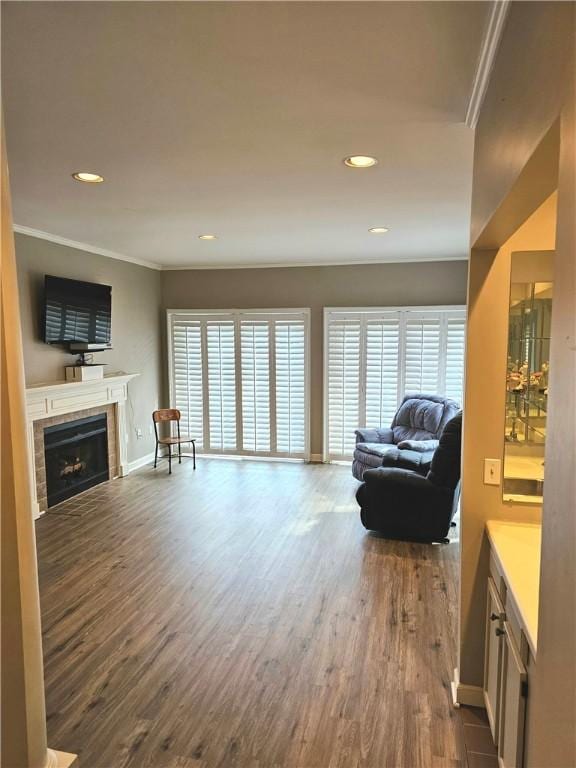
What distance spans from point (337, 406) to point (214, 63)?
17.1ft

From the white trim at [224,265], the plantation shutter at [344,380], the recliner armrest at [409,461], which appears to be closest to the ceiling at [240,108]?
the white trim at [224,265]

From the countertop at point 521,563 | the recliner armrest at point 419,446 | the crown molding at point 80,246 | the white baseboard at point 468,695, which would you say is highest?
the crown molding at point 80,246

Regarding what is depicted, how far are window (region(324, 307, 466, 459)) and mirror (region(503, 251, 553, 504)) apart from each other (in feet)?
12.6

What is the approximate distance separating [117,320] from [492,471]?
5130mm

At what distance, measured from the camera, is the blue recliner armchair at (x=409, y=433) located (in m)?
5.26

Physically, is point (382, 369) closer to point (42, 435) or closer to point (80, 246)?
point (80, 246)

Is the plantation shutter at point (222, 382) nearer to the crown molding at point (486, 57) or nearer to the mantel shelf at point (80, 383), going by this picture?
the mantel shelf at point (80, 383)

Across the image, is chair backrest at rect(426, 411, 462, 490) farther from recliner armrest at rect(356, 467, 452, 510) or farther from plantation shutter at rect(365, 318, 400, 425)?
plantation shutter at rect(365, 318, 400, 425)

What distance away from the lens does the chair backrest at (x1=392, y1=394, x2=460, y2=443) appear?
5.49 m

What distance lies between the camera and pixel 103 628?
117 inches

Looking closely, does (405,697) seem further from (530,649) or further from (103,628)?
(103,628)

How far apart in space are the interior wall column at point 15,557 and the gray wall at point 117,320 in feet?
12.7

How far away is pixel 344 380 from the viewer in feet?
21.6

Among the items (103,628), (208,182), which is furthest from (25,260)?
(103,628)
